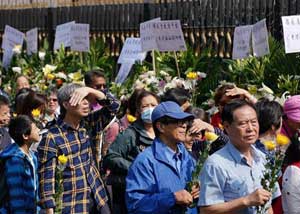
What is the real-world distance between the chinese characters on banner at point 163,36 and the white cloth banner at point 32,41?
15.1ft

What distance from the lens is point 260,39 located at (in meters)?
12.4

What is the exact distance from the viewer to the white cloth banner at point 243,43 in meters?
12.8

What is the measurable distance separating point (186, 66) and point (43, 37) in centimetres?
746

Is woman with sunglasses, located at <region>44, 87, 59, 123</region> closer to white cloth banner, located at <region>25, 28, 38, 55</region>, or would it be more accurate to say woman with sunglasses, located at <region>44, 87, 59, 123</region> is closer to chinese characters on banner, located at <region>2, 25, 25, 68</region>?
white cloth banner, located at <region>25, 28, 38, 55</region>

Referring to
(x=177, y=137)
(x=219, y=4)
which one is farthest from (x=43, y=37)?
(x=177, y=137)

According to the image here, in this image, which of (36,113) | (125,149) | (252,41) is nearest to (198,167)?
(125,149)

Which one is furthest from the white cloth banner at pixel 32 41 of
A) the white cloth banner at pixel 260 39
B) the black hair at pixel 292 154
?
the black hair at pixel 292 154

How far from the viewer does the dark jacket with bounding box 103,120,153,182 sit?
8719mm

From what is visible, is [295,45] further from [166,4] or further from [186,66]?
[166,4]

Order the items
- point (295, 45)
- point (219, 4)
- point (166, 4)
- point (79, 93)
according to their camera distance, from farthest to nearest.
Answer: point (166, 4)
point (219, 4)
point (295, 45)
point (79, 93)

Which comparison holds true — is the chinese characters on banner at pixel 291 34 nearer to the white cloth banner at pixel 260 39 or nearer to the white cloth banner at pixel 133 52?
the white cloth banner at pixel 260 39

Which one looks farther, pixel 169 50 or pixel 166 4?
pixel 166 4

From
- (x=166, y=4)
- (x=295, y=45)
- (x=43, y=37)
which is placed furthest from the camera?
(x=43, y=37)

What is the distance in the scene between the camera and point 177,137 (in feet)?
23.8
